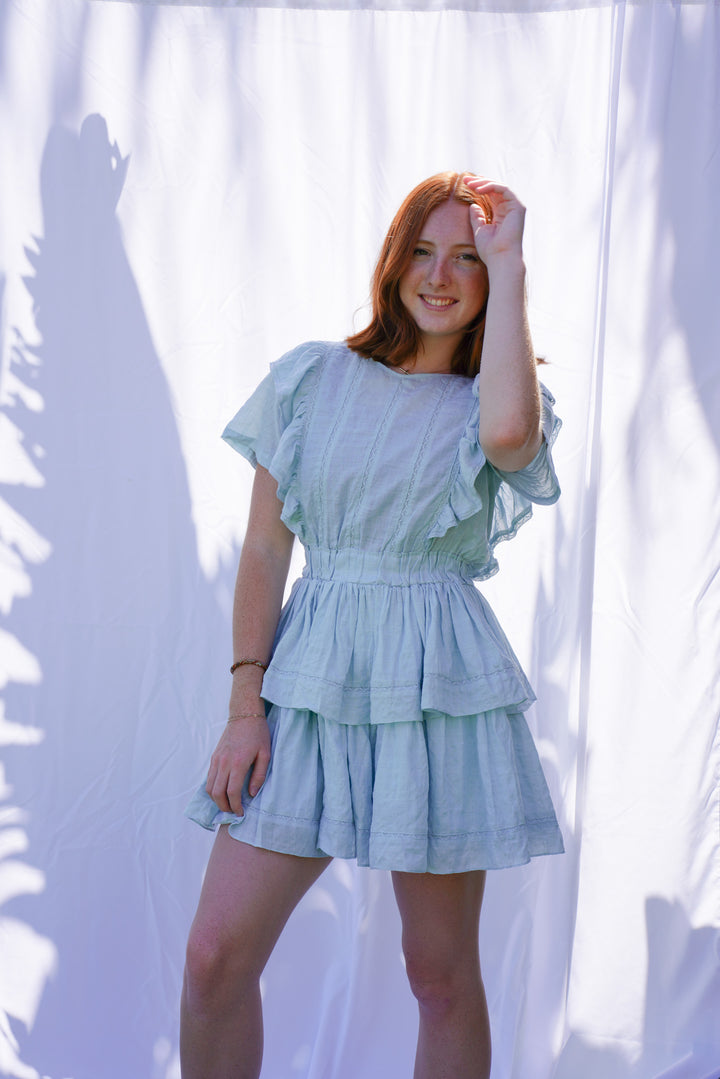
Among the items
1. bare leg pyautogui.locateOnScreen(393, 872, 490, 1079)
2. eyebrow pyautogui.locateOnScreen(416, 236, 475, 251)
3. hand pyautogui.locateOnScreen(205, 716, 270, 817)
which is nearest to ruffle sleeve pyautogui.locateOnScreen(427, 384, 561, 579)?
eyebrow pyautogui.locateOnScreen(416, 236, 475, 251)

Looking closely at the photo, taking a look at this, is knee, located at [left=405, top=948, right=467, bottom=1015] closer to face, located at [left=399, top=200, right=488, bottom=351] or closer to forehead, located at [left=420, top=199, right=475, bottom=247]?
face, located at [left=399, top=200, right=488, bottom=351]

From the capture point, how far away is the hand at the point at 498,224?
56.6 inches

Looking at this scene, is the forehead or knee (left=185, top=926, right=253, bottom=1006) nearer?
knee (left=185, top=926, right=253, bottom=1006)

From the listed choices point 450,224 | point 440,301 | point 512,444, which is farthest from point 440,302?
point 512,444

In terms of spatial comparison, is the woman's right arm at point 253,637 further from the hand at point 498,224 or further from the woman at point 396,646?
the hand at point 498,224

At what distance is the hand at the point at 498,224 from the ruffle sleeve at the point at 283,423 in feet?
0.99

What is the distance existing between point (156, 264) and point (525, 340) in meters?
1.03

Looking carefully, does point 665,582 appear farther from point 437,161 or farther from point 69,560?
point 69,560

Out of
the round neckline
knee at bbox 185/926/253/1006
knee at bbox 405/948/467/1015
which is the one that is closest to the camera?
knee at bbox 185/926/253/1006

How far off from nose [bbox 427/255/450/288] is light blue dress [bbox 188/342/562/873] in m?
0.14

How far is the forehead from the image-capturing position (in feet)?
5.03

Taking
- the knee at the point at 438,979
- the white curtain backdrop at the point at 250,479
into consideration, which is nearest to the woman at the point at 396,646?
the knee at the point at 438,979

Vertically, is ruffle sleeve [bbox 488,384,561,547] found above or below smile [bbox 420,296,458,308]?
below

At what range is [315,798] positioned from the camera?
1409mm
